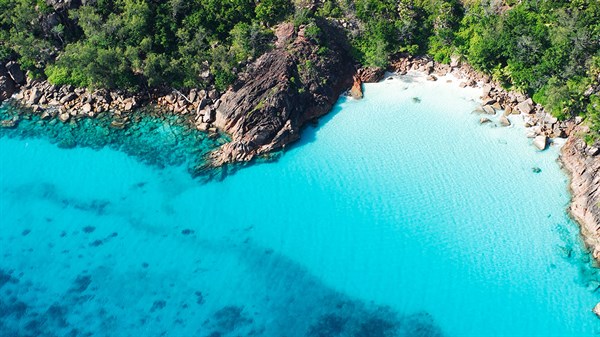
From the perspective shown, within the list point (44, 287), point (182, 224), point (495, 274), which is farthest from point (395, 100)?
point (44, 287)

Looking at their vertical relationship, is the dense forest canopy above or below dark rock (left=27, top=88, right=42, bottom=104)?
above

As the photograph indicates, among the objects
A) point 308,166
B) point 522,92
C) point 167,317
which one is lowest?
point 167,317

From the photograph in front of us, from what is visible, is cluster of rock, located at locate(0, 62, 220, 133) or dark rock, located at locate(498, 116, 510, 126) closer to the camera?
dark rock, located at locate(498, 116, 510, 126)

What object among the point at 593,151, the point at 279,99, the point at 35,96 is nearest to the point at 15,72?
the point at 35,96

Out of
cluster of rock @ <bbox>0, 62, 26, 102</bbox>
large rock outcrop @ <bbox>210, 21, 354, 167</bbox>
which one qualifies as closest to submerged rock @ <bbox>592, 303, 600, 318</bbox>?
large rock outcrop @ <bbox>210, 21, 354, 167</bbox>

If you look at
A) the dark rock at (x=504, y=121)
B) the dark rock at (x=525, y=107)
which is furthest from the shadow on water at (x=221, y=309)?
the dark rock at (x=525, y=107)

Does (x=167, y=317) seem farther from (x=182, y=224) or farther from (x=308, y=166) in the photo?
(x=308, y=166)

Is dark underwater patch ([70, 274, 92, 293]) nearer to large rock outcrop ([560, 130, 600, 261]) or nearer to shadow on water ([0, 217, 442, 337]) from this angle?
shadow on water ([0, 217, 442, 337])

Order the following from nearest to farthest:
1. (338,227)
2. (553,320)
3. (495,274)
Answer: (553,320) < (495,274) < (338,227)
